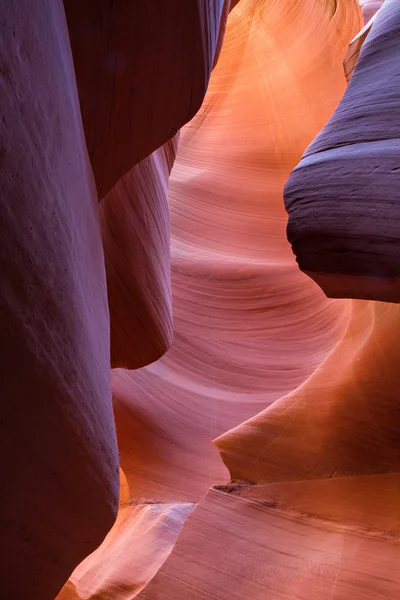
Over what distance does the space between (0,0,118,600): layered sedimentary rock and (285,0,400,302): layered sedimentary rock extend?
623 mm

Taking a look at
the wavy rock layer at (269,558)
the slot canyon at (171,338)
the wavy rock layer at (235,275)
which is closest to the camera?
the slot canyon at (171,338)

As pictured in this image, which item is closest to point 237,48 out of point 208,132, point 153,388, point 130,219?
point 208,132

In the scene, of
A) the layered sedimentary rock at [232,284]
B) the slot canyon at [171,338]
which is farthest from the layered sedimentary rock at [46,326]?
the layered sedimentary rock at [232,284]

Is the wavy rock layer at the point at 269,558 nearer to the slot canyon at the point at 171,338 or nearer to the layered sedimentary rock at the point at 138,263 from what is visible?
the slot canyon at the point at 171,338

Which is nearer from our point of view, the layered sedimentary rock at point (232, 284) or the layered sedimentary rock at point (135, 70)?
the layered sedimentary rock at point (135, 70)

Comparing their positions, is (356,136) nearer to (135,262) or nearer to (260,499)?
(135,262)

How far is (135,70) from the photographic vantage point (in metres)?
1.51

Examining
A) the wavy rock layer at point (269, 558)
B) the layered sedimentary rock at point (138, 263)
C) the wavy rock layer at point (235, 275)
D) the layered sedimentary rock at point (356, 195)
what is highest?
the layered sedimentary rock at point (356, 195)

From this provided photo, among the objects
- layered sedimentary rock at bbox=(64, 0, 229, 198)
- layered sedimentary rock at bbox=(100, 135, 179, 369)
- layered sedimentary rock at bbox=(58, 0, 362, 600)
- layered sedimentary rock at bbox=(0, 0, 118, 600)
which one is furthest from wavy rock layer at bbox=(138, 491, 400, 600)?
layered sedimentary rock at bbox=(64, 0, 229, 198)

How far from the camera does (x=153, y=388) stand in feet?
15.4

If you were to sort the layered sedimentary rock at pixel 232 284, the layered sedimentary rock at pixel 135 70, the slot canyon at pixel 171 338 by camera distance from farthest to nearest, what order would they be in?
the layered sedimentary rock at pixel 232 284 → the layered sedimentary rock at pixel 135 70 → the slot canyon at pixel 171 338

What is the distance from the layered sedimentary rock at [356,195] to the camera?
1486mm

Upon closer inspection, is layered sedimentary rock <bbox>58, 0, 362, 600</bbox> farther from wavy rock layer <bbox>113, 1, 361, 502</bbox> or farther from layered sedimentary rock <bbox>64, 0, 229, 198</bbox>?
layered sedimentary rock <bbox>64, 0, 229, 198</bbox>

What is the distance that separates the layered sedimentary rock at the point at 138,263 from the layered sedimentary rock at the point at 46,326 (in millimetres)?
1063
